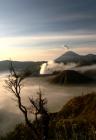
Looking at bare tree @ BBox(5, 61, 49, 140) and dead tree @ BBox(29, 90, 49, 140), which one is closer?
bare tree @ BBox(5, 61, 49, 140)

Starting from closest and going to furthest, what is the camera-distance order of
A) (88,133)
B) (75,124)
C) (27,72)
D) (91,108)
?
(27,72), (88,133), (75,124), (91,108)

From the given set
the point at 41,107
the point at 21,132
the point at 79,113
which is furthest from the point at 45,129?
the point at 79,113

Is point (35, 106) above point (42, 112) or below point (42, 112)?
above

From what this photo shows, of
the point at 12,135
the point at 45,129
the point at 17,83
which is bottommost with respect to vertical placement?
the point at 12,135

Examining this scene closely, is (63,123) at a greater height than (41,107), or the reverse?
(41,107)

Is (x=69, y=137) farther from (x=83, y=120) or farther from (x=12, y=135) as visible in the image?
(x=12, y=135)

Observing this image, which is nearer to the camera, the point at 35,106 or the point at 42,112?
the point at 35,106

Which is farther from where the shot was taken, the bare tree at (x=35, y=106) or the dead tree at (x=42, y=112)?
the dead tree at (x=42, y=112)

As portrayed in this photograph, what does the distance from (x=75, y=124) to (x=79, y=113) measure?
37.9 meters

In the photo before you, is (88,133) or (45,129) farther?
(88,133)

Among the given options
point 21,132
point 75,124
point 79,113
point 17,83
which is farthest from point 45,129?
point 79,113

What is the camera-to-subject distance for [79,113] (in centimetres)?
19775

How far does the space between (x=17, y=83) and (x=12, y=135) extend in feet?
420

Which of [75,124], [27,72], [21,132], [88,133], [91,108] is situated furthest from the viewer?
[91,108]
